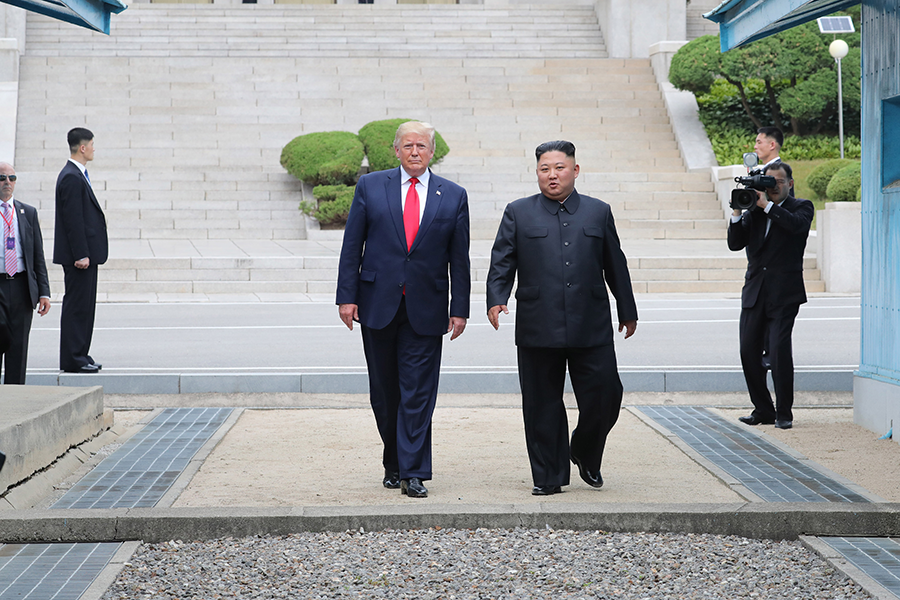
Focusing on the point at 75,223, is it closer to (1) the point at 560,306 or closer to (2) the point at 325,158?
(1) the point at 560,306

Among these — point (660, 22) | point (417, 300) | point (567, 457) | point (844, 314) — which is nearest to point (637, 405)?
point (567, 457)

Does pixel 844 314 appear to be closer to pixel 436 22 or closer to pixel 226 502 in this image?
pixel 226 502

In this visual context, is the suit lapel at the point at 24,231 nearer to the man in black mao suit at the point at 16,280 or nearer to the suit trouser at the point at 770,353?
the man in black mao suit at the point at 16,280

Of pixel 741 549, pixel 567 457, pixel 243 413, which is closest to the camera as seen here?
pixel 741 549

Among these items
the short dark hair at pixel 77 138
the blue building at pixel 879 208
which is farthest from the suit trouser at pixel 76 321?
the blue building at pixel 879 208

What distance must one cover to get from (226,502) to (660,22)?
29.1m

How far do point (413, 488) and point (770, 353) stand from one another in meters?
3.19

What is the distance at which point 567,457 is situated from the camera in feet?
18.6

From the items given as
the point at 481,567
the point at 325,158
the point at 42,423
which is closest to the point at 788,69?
the point at 325,158

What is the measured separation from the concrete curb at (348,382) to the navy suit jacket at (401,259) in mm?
3062

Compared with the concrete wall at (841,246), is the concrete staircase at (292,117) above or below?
above

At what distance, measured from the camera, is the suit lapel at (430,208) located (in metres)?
5.56

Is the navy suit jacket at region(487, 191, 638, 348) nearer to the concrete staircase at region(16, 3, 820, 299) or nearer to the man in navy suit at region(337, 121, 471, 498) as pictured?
the man in navy suit at region(337, 121, 471, 498)

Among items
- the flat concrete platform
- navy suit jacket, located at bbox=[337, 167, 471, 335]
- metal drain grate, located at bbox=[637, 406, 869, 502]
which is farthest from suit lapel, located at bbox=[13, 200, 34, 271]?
metal drain grate, located at bbox=[637, 406, 869, 502]
